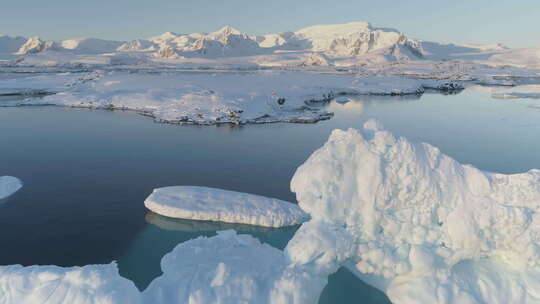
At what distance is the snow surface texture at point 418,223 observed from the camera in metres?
9.40

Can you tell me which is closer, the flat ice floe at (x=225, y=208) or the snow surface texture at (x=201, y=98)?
the flat ice floe at (x=225, y=208)

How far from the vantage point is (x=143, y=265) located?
1241 cm

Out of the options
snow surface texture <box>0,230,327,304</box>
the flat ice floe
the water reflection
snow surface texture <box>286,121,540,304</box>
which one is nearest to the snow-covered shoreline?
the flat ice floe

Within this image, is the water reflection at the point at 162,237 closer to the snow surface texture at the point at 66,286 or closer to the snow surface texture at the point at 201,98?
the snow surface texture at the point at 66,286

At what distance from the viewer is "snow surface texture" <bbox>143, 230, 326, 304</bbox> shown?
8.91 metres

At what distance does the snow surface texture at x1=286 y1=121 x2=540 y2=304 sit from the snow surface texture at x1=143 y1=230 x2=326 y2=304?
632 mm

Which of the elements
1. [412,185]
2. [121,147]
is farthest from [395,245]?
[121,147]

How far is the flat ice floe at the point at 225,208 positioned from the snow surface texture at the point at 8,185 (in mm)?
7701

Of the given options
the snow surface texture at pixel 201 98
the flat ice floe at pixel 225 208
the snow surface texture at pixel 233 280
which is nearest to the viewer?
the snow surface texture at pixel 233 280

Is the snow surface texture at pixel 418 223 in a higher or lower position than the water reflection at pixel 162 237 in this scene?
higher

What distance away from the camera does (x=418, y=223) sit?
993 centimetres

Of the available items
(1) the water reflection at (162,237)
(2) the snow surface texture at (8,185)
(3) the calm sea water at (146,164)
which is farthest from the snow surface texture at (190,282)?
(2) the snow surface texture at (8,185)

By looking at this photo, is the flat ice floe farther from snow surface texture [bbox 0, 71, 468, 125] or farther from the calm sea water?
snow surface texture [bbox 0, 71, 468, 125]

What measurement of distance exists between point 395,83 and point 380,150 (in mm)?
63490
